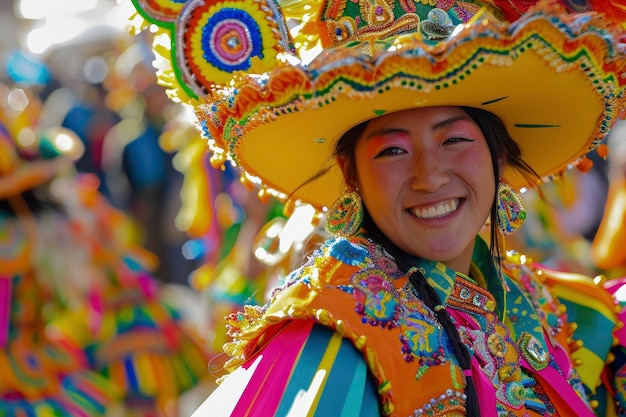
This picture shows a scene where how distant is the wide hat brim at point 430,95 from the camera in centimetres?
201

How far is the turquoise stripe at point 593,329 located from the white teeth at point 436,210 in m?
0.70

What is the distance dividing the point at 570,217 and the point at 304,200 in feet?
12.5

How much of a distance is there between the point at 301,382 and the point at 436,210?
63 centimetres

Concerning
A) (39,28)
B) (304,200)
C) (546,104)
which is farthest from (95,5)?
(546,104)

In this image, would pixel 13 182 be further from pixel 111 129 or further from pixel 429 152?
pixel 111 129

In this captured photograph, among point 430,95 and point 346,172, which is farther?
point 346,172

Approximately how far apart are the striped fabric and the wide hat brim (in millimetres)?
542

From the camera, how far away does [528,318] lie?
103 inches

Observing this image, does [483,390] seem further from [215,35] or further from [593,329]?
[215,35]

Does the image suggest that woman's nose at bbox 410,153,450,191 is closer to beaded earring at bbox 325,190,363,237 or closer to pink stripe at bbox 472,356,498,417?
beaded earring at bbox 325,190,363,237

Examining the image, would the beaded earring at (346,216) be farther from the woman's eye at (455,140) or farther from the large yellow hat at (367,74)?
the woman's eye at (455,140)

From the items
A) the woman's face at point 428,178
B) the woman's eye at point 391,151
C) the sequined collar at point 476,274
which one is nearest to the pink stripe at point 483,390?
the sequined collar at point 476,274

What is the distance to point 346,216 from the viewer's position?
2492mm

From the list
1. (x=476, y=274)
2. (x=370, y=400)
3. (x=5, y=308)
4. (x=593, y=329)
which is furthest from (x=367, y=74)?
(x=5, y=308)
